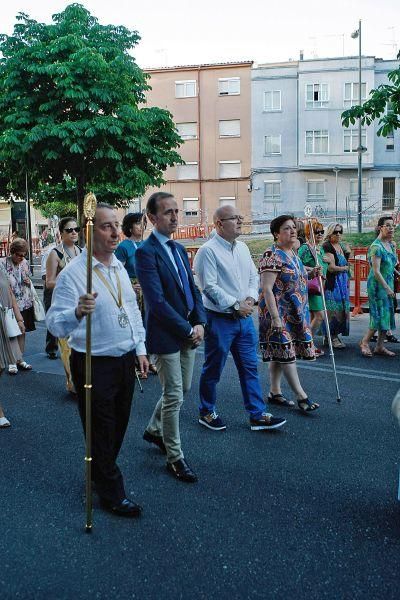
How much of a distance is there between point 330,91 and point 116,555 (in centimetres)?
4350

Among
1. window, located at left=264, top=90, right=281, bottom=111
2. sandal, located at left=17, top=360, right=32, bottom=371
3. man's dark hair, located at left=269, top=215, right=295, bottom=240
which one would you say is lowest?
sandal, located at left=17, top=360, right=32, bottom=371

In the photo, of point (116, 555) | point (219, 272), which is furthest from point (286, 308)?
point (116, 555)

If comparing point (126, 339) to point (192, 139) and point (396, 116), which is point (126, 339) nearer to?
point (396, 116)

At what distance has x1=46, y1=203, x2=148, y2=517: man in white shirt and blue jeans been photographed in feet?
12.5

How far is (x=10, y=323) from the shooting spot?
607cm

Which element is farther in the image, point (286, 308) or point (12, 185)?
point (12, 185)

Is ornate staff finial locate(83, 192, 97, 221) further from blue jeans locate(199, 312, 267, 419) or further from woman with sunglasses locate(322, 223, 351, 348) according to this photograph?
woman with sunglasses locate(322, 223, 351, 348)

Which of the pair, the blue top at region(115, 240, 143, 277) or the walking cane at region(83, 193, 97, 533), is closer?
the walking cane at region(83, 193, 97, 533)

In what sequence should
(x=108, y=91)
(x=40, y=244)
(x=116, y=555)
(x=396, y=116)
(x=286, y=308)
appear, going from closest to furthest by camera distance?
(x=116, y=555) → (x=286, y=308) → (x=396, y=116) → (x=108, y=91) → (x=40, y=244)

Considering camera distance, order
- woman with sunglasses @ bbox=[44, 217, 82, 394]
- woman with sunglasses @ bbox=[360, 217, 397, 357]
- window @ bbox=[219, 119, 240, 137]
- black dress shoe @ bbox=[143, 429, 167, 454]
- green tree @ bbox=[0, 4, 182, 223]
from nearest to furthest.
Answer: black dress shoe @ bbox=[143, 429, 167, 454], woman with sunglasses @ bbox=[44, 217, 82, 394], woman with sunglasses @ bbox=[360, 217, 397, 357], green tree @ bbox=[0, 4, 182, 223], window @ bbox=[219, 119, 240, 137]

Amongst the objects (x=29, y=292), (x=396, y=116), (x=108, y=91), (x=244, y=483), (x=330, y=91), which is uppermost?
(x=330, y=91)

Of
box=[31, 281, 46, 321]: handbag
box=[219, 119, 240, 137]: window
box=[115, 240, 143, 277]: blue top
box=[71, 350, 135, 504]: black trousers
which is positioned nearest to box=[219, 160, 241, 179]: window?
box=[219, 119, 240, 137]: window

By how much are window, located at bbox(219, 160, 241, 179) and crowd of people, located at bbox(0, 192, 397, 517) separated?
127ft

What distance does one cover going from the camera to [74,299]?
12.4ft
